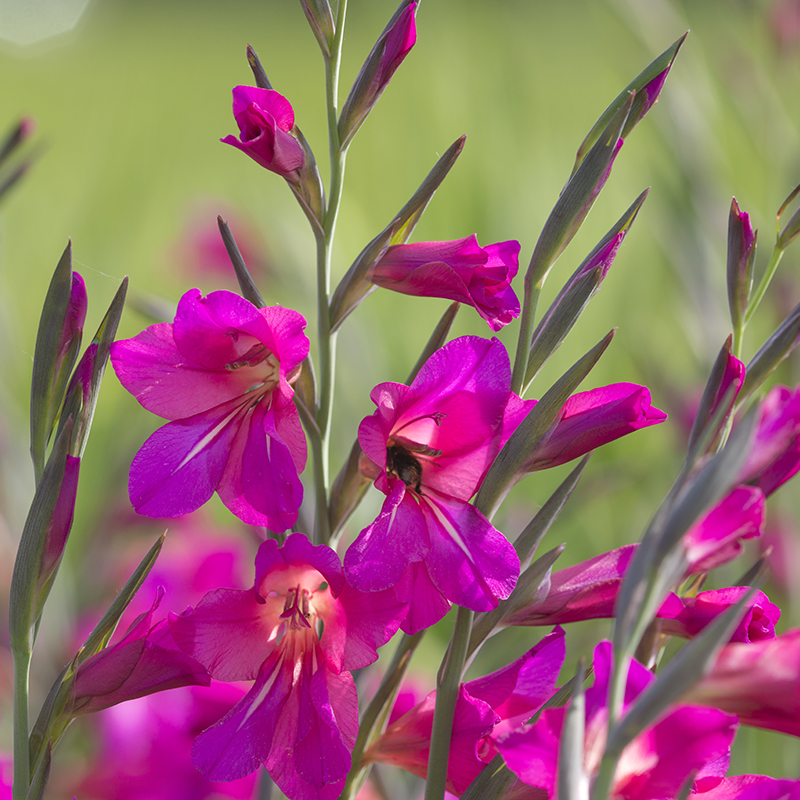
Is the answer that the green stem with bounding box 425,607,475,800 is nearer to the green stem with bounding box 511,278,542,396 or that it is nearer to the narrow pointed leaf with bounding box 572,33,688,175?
the green stem with bounding box 511,278,542,396

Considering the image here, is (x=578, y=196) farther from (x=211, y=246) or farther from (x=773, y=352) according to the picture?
(x=211, y=246)

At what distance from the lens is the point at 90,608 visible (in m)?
1.15

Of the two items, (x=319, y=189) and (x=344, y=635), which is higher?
(x=319, y=189)

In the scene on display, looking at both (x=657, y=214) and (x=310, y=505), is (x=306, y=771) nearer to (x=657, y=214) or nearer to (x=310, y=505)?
(x=310, y=505)

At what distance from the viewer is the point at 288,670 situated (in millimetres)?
368

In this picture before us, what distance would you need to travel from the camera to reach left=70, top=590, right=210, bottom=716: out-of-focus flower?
14.2 inches

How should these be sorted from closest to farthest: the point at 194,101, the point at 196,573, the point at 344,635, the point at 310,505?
the point at 344,635
the point at 310,505
the point at 196,573
the point at 194,101

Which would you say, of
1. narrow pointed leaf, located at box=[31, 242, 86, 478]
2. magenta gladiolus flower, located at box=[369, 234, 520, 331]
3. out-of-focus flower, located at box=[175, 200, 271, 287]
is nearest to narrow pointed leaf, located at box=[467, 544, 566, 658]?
magenta gladiolus flower, located at box=[369, 234, 520, 331]

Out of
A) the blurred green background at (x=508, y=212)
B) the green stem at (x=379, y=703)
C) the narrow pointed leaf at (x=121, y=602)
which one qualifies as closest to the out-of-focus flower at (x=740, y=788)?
the green stem at (x=379, y=703)

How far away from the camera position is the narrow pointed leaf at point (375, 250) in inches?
Result: 15.9

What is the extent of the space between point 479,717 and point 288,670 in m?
0.09

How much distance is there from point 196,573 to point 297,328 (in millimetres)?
701

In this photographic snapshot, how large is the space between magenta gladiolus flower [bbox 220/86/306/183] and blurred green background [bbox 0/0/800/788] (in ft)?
0.64

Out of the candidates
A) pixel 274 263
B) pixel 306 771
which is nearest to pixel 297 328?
pixel 306 771
